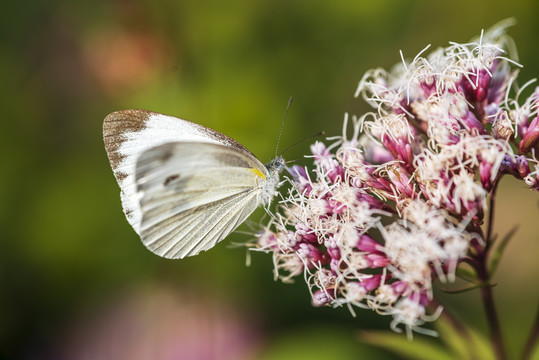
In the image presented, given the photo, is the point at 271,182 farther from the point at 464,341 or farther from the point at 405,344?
the point at 464,341

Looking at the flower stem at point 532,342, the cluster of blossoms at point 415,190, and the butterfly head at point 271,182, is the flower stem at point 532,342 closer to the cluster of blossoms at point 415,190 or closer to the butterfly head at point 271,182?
the cluster of blossoms at point 415,190

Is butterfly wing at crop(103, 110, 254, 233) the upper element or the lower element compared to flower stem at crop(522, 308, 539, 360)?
upper

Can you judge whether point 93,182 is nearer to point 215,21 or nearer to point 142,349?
point 142,349

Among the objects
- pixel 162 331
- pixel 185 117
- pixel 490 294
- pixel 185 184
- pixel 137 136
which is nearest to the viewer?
pixel 490 294

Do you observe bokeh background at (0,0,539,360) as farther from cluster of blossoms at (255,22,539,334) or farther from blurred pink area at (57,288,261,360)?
cluster of blossoms at (255,22,539,334)

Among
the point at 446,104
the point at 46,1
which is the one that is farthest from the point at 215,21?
the point at 446,104

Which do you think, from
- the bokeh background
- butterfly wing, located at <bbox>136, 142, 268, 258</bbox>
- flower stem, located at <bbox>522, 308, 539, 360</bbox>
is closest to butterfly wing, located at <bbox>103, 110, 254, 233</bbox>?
butterfly wing, located at <bbox>136, 142, 268, 258</bbox>

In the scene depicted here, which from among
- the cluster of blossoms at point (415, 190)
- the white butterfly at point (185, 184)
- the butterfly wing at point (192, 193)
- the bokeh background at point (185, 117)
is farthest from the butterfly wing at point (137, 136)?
the bokeh background at point (185, 117)

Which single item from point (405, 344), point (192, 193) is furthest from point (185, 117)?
point (405, 344)
